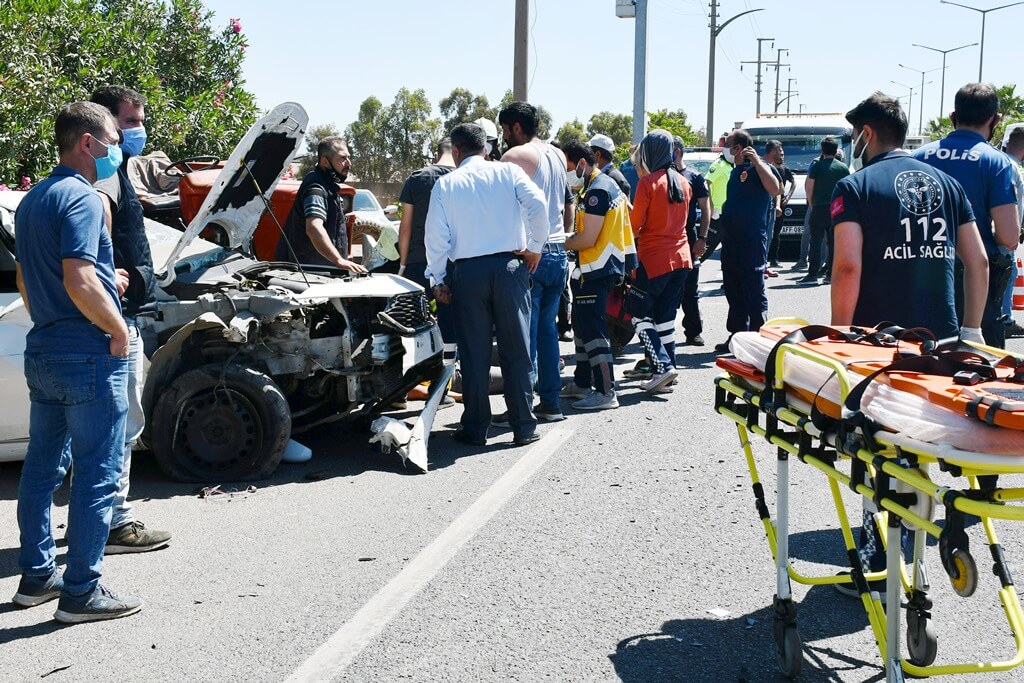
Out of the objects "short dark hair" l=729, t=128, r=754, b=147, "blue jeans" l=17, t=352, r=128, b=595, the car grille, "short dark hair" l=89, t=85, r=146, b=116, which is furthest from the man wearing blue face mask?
"short dark hair" l=729, t=128, r=754, b=147

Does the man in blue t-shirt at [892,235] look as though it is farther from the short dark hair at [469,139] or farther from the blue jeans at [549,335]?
the blue jeans at [549,335]

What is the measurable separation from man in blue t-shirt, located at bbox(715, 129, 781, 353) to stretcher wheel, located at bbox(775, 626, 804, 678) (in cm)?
622

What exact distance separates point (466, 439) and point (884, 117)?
11.8 feet

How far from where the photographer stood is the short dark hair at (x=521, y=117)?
7316 millimetres

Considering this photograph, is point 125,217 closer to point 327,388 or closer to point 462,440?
point 327,388

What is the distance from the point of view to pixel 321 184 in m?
7.47

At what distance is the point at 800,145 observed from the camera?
21.6 meters

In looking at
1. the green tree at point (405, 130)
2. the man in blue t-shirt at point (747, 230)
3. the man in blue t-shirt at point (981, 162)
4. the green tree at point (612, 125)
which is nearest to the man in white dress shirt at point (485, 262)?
the man in blue t-shirt at point (981, 162)

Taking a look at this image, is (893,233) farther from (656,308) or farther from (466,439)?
(656,308)

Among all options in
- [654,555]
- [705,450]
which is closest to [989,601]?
[654,555]

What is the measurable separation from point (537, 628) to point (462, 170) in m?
3.45

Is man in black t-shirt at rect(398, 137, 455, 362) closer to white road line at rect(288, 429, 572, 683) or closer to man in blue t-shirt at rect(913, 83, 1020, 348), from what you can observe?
white road line at rect(288, 429, 572, 683)

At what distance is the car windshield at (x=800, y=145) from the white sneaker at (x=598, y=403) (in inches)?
572

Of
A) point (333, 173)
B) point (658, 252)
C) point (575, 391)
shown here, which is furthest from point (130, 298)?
point (658, 252)
